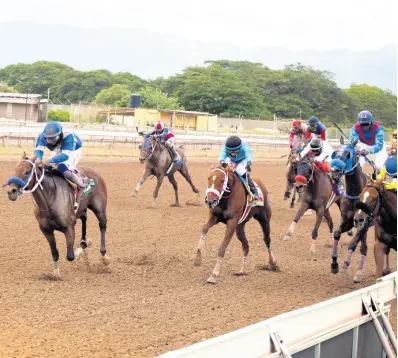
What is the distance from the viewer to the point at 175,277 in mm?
10977

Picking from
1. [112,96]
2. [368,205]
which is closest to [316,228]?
[368,205]

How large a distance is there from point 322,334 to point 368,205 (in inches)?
169

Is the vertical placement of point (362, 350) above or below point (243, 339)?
below

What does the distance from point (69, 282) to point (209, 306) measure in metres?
2.13

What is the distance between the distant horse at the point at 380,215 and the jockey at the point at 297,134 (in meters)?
7.79

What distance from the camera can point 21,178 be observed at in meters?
9.70

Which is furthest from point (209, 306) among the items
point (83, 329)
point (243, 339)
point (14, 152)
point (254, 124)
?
point (254, 124)

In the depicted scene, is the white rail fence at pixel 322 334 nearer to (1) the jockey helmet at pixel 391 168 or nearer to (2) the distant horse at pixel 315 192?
(1) the jockey helmet at pixel 391 168

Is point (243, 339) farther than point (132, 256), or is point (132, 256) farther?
point (132, 256)

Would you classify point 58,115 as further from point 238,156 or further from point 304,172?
point 238,156

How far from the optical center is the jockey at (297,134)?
57.8 feet

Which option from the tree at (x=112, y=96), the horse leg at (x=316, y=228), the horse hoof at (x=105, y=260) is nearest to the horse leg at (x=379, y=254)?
the horse leg at (x=316, y=228)

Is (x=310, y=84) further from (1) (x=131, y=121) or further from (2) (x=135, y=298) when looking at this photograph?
(2) (x=135, y=298)

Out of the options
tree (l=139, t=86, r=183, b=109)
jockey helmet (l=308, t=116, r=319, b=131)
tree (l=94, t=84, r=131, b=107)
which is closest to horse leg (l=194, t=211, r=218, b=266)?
jockey helmet (l=308, t=116, r=319, b=131)
